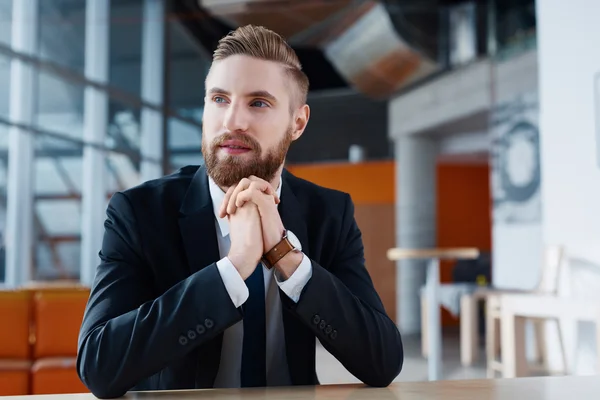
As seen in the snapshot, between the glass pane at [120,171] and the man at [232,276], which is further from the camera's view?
the glass pane at [120,171]

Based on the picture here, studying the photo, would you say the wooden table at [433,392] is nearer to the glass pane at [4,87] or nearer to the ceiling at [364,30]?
the glass pane at [4,87]

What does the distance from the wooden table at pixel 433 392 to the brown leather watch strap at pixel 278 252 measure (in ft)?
0.92

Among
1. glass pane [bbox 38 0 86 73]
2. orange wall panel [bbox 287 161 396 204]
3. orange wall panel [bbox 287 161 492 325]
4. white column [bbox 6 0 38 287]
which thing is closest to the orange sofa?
white column [bbox 6 0 38 287]

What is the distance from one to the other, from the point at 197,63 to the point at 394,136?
3.12 metres

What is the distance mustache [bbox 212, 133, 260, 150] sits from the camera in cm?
113

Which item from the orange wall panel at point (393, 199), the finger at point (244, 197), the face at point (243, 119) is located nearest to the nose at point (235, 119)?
the face at point (243, 119)

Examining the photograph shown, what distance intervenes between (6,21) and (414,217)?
580 cm

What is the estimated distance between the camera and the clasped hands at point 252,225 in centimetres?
107

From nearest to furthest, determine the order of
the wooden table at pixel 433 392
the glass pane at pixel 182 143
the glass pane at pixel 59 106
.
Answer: the wooden table at pixel 433 392
the glass pane at pixel 59 106
the glass pane at pixel 182 143

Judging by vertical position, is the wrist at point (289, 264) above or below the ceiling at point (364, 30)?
below

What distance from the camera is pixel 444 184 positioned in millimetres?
10859

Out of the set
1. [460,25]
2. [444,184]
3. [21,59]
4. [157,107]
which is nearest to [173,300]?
[21,59]

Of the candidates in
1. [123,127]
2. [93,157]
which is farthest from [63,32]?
[93,157]

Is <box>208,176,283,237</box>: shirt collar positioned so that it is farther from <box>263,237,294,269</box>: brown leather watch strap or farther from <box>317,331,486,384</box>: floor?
<box>317,331,486,384</box>: floor
